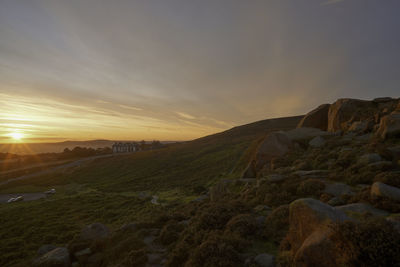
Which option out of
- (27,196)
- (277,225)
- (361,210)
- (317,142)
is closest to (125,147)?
(27,196)

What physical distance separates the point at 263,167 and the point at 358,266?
15158 mm

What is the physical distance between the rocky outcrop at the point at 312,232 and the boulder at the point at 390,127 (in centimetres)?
1350

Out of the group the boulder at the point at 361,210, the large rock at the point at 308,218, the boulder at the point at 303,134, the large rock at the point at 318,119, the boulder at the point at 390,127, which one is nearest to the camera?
the large rock at the point at 308,218

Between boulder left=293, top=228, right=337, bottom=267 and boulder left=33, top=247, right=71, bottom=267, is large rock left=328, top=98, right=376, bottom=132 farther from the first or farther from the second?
boulder left=33, top=247, right=71, bottom=267

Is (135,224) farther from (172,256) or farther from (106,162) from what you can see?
(106,162)

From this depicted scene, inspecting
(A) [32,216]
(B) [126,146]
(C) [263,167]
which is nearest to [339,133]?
(C) [263,167]

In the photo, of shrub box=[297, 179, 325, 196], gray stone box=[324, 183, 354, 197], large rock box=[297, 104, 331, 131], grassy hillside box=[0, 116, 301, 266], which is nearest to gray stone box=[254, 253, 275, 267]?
shrub box=[297, 179, 325, 196]

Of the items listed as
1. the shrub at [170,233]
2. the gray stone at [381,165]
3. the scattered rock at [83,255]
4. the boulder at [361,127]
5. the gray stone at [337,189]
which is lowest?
the scattered rock at [83,255]

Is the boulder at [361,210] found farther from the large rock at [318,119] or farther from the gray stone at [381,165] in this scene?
the large rock at [318,119]

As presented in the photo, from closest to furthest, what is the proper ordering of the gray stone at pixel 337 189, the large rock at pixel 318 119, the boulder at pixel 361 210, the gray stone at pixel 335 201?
the boulder at pixel 361 210 → the gray stone at pixel 335 201 → the gray stone at pixel 337 189 → the large rock at pixel 318 119

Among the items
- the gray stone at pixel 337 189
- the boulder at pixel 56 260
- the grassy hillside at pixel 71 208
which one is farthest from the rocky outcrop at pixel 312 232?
the grassy hillside at pixel 71 208

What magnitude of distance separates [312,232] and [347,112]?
25.1 m

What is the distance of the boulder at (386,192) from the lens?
658cm

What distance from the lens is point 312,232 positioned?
188 inches
